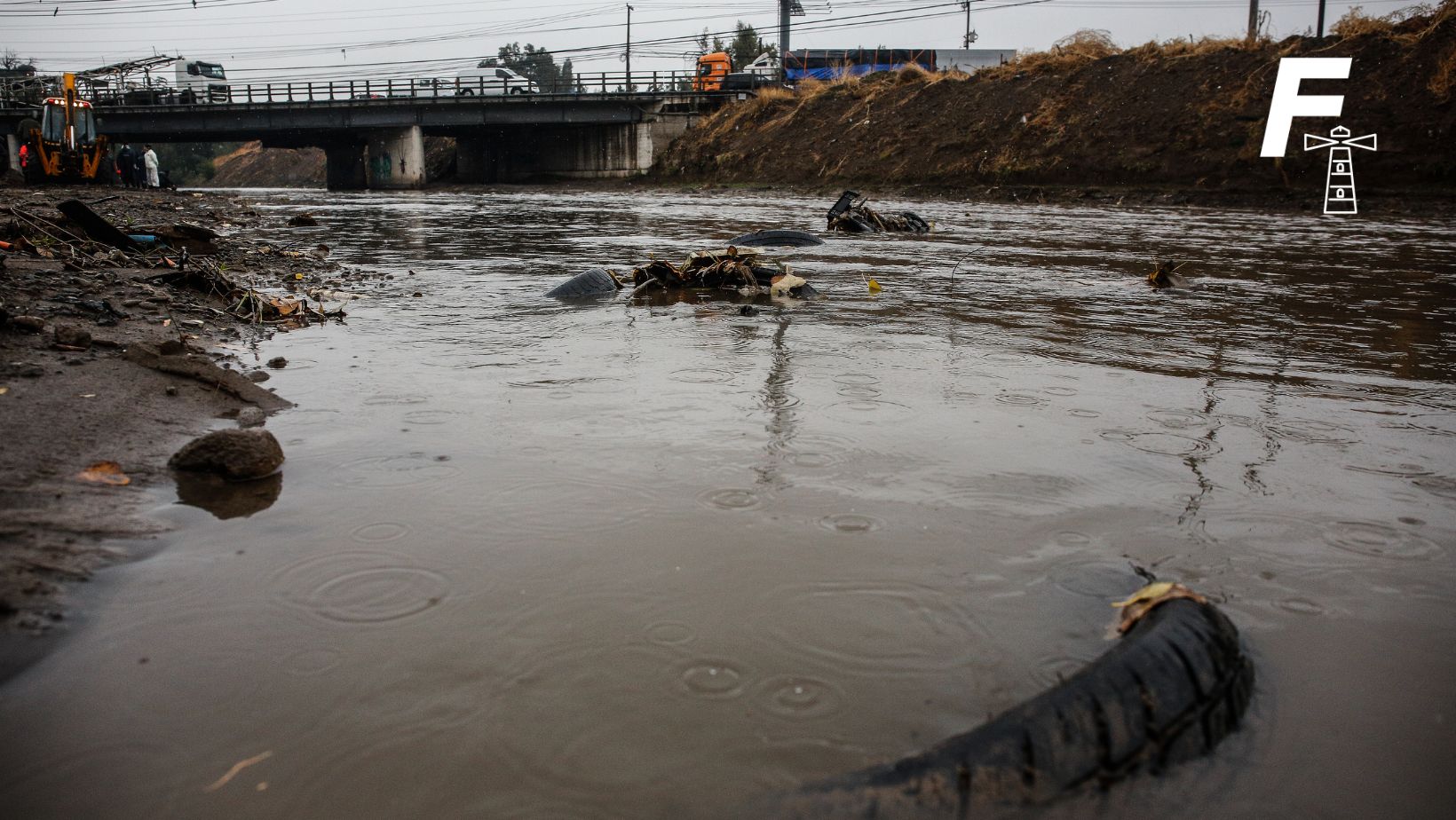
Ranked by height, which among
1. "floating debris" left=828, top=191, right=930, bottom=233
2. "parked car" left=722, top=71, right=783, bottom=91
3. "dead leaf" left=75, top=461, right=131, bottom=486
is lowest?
"dead leaf" left=75, top=461, right=131, bottom=486

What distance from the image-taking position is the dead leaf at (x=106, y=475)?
304 cm

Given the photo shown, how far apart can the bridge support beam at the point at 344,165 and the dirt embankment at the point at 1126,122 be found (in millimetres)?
22362

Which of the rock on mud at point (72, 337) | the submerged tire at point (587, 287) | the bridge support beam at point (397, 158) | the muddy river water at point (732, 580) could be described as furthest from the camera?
the bridge support beam at point (397, 158)

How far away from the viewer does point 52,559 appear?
2.46 m

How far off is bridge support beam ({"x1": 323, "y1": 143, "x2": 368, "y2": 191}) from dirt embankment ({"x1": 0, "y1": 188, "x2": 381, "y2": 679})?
44.8 meters

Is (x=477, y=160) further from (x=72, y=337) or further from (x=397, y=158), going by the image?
(x=72, y=337)

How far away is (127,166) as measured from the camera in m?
31.7

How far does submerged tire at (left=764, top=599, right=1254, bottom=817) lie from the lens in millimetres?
1589

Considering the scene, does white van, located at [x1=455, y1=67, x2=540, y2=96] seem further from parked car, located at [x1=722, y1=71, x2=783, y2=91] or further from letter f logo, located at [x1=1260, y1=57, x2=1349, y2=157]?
letter f logo, located at [x1=1260, y1=57, x2=1349, y2=157]

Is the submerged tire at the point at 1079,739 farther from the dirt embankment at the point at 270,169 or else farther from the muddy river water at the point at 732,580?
the dirt embankment at the point at 270,169

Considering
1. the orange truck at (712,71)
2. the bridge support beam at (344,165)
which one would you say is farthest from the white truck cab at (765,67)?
the bridge support beam at (344,165)

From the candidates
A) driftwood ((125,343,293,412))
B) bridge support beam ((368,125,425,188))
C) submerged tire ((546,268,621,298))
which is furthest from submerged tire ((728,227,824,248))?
bridge support beam ((368,125,425,188))

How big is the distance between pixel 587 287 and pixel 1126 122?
2336cm

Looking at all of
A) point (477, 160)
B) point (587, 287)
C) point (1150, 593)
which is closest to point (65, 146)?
point (477, 160)
